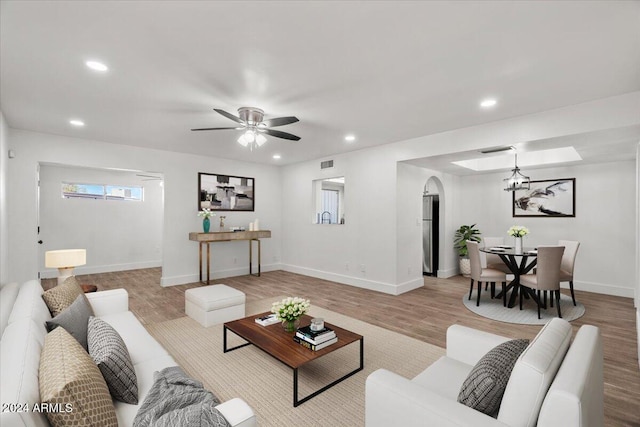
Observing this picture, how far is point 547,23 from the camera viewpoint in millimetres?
1944

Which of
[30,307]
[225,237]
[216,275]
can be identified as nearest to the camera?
[30,307]

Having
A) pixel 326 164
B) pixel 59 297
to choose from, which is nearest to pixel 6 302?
pixel 59 297

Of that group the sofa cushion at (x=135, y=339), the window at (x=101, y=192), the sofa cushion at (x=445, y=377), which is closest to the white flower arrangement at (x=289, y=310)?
the sofa cushion at (x=135, y=339)

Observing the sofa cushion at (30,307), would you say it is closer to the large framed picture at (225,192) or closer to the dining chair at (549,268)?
the large framed picture at (225,192)

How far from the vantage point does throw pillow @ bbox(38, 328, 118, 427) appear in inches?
40.7

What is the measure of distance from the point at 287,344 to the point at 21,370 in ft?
5.26

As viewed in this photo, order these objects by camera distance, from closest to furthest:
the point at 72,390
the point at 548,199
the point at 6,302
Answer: the point at 72,390, the point at 6,302, the point at 548,199

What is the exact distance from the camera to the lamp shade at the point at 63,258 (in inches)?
126

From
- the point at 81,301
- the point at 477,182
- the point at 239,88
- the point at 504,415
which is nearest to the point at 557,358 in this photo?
the point at 504,415

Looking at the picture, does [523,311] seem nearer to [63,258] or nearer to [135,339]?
[135,339]

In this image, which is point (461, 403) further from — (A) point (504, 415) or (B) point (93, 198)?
(B) point (93, 198)

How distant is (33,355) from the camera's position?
4.23ft

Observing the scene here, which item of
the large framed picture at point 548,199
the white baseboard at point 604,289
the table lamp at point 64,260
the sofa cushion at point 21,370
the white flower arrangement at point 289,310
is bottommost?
the white baseboard at point 604,289

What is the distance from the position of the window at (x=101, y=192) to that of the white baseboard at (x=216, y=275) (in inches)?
112
